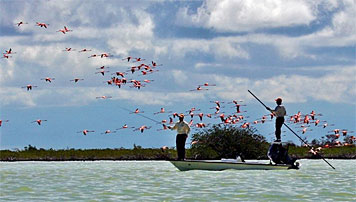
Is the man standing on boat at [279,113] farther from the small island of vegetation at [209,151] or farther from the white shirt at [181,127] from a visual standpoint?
the small island of vegetation at [209,151]

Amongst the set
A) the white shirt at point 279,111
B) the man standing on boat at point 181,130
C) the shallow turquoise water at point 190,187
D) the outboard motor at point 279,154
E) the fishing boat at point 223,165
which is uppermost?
the white shirt at point 279,111

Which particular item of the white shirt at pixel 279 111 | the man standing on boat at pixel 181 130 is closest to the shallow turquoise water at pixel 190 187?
the man standing on boat at pixel 181 130

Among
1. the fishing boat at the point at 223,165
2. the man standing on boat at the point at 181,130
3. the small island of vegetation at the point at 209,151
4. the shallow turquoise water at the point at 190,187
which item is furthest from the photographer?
the small island of vegetation at the point at 209,151

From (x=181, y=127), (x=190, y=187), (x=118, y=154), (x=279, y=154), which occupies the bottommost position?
(x=190, y=187)

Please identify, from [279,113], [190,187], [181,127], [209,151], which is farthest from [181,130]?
[209,151]

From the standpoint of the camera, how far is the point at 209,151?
46.2m

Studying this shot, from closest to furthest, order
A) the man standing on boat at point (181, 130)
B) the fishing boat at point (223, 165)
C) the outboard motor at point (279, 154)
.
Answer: the fishing boat at point (223, 165), the man standing on boat at point (181, 130), the outboard motor at point (279, 154)

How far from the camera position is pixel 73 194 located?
19734 mm

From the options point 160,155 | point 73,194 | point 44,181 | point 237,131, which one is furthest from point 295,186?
point 160,155

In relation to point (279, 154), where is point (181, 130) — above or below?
above

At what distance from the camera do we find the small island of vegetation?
149 feet

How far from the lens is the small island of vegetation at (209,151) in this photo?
4528cm

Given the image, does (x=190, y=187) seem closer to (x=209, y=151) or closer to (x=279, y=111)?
(x=279, y=111)

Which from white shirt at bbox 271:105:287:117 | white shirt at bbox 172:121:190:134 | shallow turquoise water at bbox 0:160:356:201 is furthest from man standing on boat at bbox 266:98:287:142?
white shirt at bbox 172:121:190:134
